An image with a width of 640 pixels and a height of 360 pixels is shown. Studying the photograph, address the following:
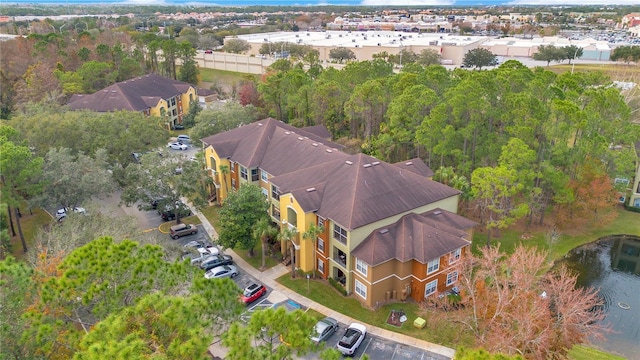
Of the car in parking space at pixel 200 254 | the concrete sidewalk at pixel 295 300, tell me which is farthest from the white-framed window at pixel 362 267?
the car in parking space at pixel 200 254

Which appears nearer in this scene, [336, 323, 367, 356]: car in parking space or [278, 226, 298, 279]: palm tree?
[336, 323, 367, 356]: car in parking space

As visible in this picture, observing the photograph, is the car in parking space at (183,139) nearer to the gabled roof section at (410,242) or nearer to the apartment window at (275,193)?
the apartment window at (275,193)

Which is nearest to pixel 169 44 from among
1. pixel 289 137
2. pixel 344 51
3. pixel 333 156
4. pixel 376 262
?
pixel 344 51

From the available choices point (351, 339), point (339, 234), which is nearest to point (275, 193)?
point (339, 234)

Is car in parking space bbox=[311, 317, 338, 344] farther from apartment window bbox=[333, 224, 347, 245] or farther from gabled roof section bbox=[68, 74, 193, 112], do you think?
gabled roof section bbox=[68, 74, 193, 112]

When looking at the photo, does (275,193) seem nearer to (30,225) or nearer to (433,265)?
(433,265)

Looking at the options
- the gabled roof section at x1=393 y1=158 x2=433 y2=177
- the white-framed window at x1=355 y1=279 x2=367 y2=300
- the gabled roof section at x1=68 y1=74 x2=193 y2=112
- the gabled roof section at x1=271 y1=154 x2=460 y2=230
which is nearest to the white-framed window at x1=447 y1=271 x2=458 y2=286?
the gabled roof section at x1=271 y1=154 x2=460 y2=230

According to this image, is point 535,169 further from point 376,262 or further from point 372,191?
point 376,262
